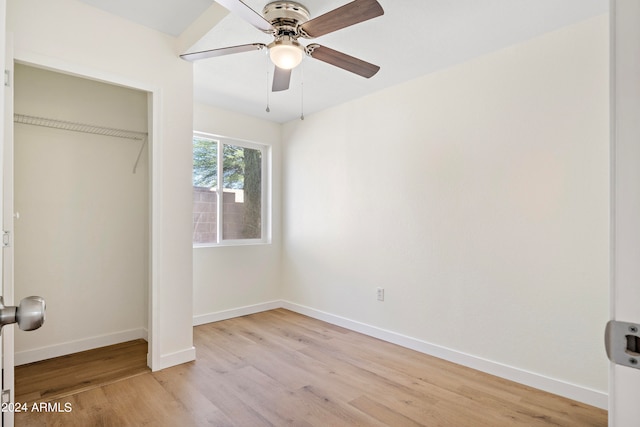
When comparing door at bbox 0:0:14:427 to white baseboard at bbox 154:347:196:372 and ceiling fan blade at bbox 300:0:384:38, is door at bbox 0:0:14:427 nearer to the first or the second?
white baseboard at bbox 154:347:196:372

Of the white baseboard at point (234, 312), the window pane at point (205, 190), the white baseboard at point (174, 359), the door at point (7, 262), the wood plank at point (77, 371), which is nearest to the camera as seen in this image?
the door at point (7, 262)

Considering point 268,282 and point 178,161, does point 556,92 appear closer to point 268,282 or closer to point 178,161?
point 178,161

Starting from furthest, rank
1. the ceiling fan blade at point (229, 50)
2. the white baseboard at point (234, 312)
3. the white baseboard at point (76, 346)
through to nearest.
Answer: the white baseboard at point (234, 312)
the white baseboard at point (76, 346)
the ceiling fan blade at point (229, 50)

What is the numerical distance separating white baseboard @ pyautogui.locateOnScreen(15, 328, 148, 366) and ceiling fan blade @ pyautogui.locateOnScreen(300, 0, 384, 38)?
3187 mm

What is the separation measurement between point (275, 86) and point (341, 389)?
221 centimetres

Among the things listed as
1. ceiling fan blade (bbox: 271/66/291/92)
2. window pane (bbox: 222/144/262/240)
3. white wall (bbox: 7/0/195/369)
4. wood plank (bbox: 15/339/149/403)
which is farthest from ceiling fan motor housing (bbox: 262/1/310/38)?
wood plank (bbox: 15/339/149/403)

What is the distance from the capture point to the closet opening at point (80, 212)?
2.85 meters

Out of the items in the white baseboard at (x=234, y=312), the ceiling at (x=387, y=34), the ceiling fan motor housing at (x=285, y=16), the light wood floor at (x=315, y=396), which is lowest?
the light wood floor at (x=315, y=396)

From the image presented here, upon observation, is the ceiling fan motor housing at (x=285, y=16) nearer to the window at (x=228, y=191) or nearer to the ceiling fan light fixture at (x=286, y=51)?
the ceiling fan light fixture at (x=286, y=51)

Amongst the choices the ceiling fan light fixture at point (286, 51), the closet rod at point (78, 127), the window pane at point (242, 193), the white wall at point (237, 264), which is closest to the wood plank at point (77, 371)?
the white wall at point (237, 264)

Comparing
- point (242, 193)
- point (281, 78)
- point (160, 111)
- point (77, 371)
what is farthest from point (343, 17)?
point (77, 371)

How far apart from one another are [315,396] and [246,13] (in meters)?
2.35

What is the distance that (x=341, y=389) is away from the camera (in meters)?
2.42

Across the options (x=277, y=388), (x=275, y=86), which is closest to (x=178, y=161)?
(x=275, y=86)
